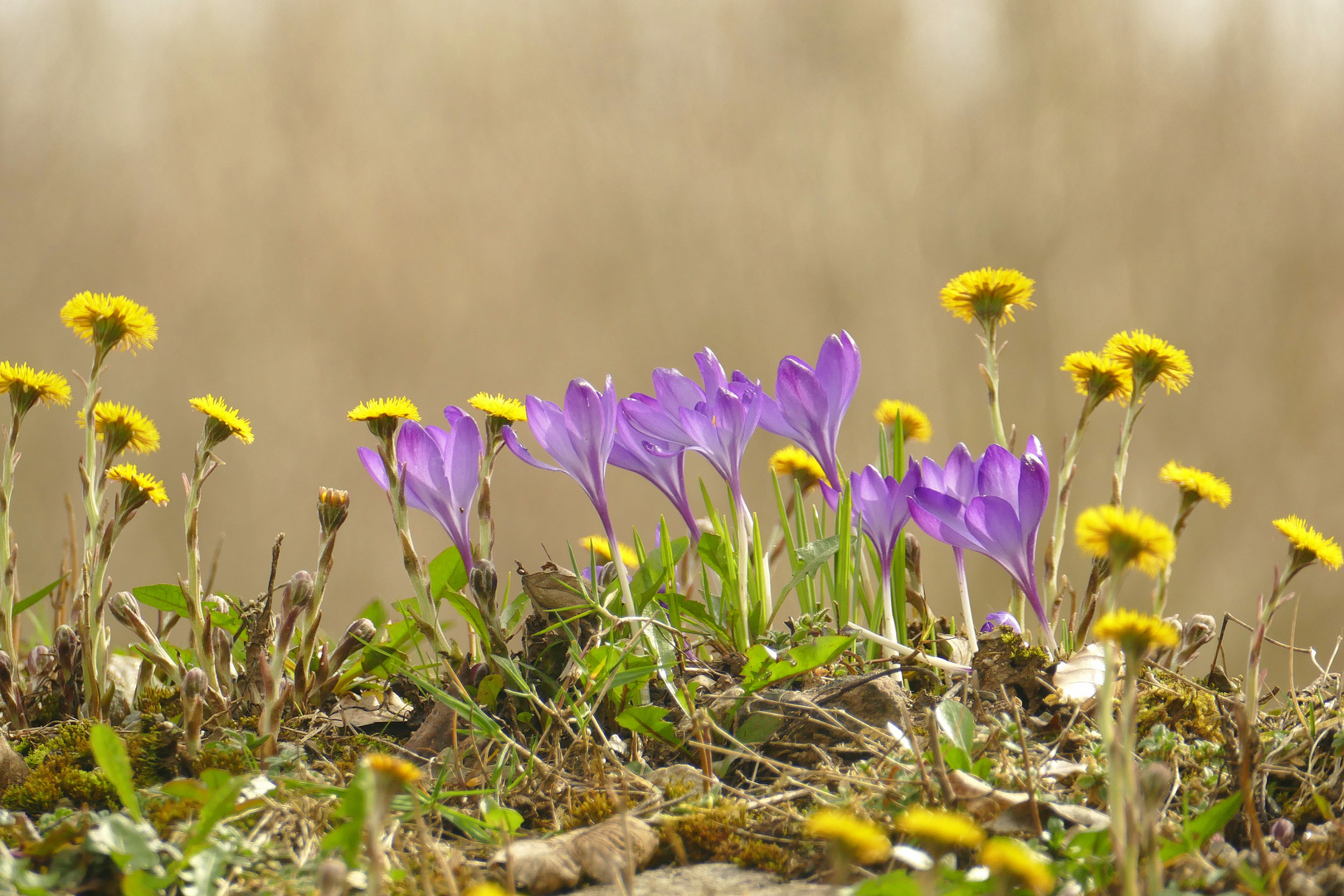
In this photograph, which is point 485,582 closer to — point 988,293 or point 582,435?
point 582,435

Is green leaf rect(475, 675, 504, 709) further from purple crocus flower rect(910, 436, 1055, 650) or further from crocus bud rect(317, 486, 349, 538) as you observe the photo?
purple crocus flower rect(910, 436, 1055, 650)

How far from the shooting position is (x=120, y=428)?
2.65 feet

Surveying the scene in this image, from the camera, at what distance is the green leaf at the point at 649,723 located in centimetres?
70

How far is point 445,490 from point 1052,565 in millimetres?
589

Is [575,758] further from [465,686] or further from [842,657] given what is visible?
[842,657]

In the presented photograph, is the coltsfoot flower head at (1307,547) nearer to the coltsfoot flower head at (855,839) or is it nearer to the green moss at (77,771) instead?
the coltsfoot flower head at (855,839)

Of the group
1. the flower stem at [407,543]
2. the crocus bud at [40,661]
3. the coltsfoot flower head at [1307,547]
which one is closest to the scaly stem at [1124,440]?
the coltsfoot flower head at [1307,547]

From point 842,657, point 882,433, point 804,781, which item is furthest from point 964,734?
point 882,433

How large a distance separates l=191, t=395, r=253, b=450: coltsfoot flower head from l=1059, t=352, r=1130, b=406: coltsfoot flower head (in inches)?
29.6

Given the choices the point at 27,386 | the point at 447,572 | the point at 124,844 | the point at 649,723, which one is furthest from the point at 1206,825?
the point at 27,386

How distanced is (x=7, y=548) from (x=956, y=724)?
2.78 feet

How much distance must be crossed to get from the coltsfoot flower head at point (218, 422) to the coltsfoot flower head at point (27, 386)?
134 millimetres

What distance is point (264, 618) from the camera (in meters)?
0.77

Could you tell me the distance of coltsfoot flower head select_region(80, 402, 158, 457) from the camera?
79cm
